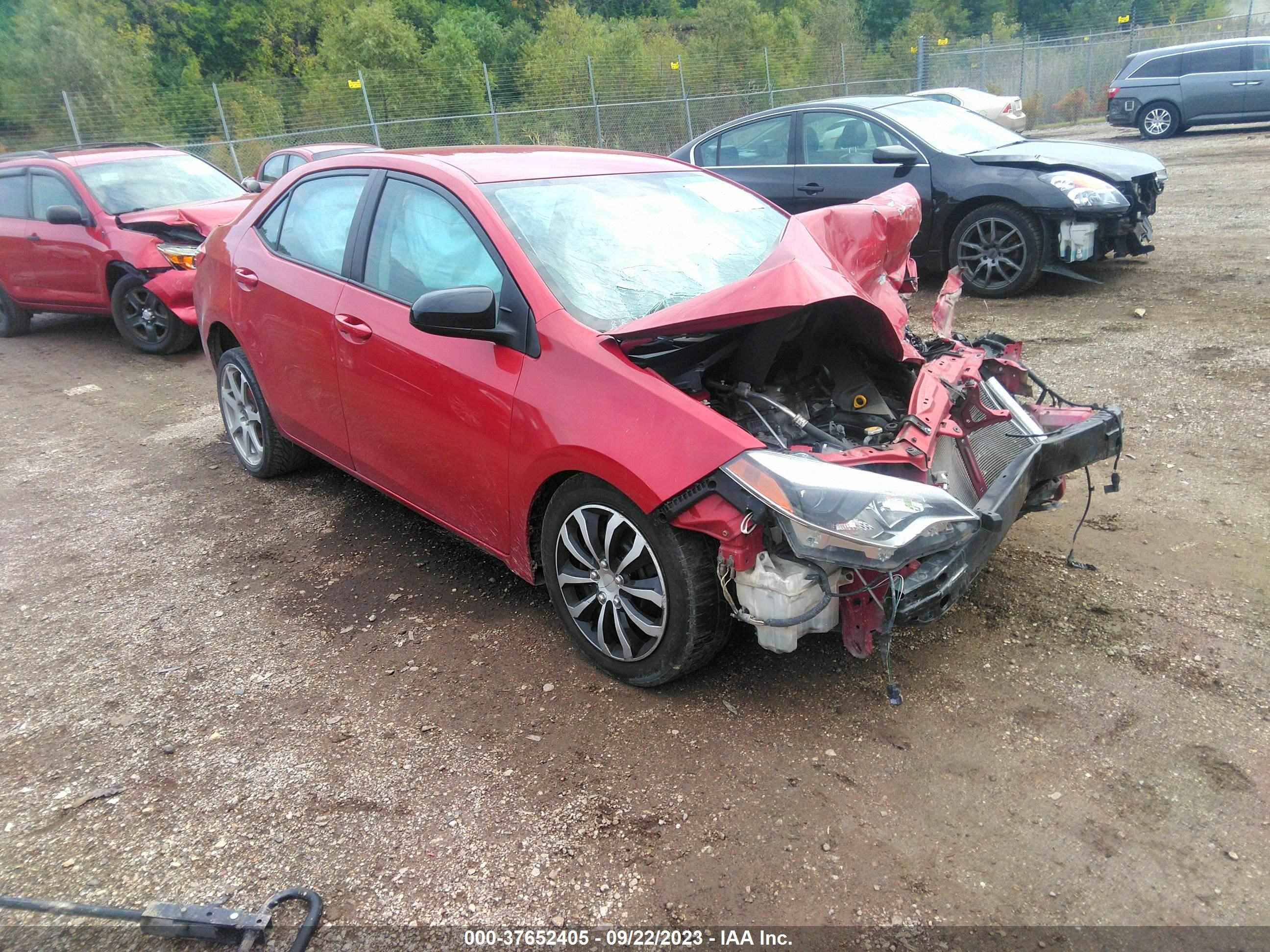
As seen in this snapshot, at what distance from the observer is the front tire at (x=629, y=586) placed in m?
2.75

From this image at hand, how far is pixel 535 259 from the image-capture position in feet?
10.3

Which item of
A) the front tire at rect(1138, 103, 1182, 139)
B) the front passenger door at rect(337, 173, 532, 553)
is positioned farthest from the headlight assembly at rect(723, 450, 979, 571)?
the front tire at rect(1138, 103, 1182, 139)

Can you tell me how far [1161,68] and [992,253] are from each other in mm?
14231

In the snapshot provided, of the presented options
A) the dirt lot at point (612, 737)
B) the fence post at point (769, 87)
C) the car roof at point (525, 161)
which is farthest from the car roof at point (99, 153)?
the fence post at point (769, 87)

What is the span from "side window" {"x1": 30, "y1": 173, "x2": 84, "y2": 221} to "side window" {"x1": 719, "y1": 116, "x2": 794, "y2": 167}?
6103 mm

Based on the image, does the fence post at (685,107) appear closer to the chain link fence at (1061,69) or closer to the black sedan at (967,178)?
the chain link fence at (1061,69)

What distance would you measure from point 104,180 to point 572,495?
7491 millimetres

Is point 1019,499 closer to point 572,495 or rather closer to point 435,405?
point 572,495

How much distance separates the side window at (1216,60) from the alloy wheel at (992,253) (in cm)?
1392

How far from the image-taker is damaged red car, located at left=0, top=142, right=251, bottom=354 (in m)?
7.64

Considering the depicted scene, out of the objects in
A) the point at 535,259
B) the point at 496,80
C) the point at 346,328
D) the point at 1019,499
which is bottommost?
the point at 1019,499

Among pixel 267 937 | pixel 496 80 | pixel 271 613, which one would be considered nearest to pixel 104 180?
pixel 271 613

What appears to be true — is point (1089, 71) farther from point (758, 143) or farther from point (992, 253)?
point (992, 253)

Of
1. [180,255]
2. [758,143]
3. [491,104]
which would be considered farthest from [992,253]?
[491,104]
